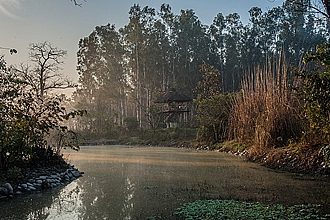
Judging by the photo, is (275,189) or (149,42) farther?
(149,42)

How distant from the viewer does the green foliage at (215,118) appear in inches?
588

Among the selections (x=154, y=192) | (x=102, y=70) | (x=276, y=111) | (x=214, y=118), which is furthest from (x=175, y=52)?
(x=154, y=192)

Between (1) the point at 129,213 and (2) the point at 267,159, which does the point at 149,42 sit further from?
(1) the point at 129,213

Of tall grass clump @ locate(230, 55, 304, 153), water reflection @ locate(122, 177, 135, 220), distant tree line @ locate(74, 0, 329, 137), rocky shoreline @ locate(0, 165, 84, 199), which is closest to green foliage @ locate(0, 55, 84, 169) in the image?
rocky shoreline @ locate(0, 165, 84, 199)

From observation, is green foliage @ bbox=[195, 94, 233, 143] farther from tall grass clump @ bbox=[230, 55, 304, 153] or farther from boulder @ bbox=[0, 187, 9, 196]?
→ boulder @ bbox=[0, 187, 9, 196]

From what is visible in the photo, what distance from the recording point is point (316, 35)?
31938 mm

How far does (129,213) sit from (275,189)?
2.41 meters

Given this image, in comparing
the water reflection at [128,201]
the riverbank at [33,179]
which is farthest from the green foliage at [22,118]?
the water reflection at [128,201]

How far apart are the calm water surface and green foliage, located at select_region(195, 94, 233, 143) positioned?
6538 mm

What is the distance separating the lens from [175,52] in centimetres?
3070

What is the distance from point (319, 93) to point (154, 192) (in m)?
3.31

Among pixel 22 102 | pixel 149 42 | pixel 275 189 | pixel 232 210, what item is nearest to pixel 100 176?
pixel 22 102

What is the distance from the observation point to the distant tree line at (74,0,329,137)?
29078 mm

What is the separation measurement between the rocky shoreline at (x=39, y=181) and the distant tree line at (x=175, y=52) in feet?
65.8
